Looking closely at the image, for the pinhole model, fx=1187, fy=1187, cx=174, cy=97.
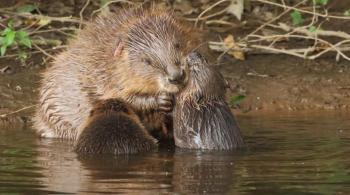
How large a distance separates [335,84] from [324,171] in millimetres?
4160

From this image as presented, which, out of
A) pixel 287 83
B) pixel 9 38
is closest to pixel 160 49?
pixel 9 38

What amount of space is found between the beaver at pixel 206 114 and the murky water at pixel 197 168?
0.54 ft

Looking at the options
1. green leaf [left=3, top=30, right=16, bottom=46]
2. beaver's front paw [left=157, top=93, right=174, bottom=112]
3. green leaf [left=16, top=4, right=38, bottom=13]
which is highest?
green leaf [left=16, top=4, right=38, bottom=13]

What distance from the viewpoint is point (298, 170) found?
721 centimetres

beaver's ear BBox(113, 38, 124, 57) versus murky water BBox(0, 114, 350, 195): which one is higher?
beaver's ear BBox(113, 38, 124, 57)

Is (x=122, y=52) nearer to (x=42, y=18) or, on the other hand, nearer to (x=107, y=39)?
(x=107, y=39)

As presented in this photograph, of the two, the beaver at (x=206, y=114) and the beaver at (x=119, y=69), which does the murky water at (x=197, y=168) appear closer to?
the beaver at (x=206, y=114)

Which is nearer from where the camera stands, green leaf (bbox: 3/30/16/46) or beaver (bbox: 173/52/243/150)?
beaver (bbox: 173/52/243/150)

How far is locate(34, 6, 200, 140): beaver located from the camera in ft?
27.8

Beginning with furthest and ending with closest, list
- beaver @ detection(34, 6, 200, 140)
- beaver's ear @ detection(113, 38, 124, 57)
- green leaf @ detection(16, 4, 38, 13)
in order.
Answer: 1. green leaf @ detection(16, 4, 38, 13)
2. beaver's ear @ detection(113, 38, 124, 57)
3. beaver @ detection(34, 6, 200, 140)

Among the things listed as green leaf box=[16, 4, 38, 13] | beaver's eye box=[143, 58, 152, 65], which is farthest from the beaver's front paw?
green leaf box=[16, 4, 38, 13]

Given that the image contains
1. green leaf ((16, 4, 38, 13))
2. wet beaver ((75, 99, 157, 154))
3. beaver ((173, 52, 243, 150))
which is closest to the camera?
wet beaver ((75, 99, 157, 154))

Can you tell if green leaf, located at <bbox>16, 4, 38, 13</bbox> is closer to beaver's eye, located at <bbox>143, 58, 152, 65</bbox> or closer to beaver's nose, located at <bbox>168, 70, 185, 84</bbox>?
beaver's eye, located at <bbox>143, 58, 152, 65</bbox>

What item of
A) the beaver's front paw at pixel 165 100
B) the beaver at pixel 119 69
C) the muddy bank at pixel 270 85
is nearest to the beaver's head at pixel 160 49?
the beaver at pixel 119 69
